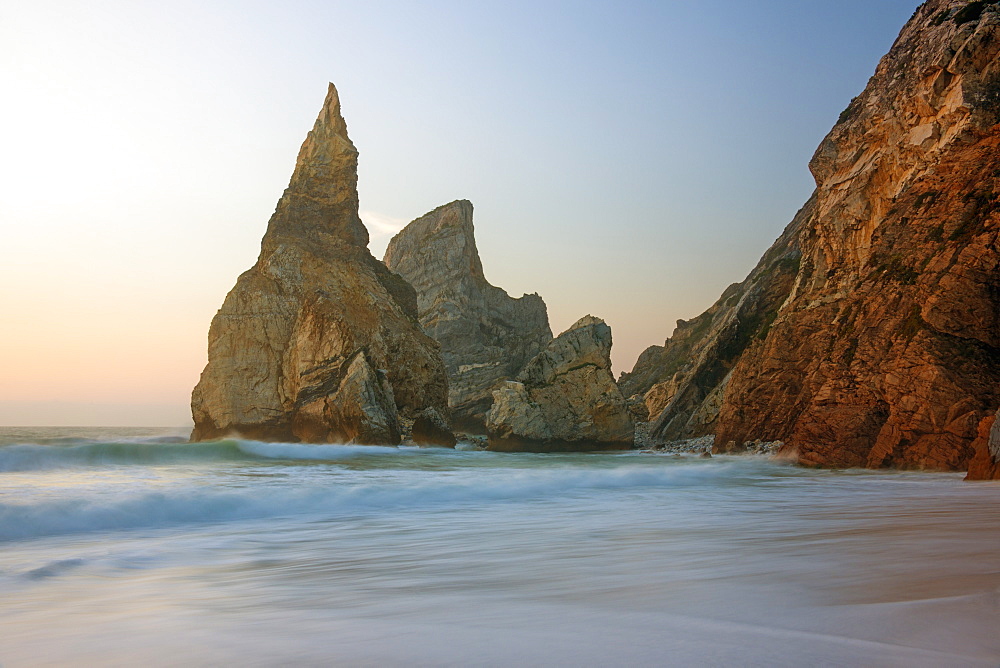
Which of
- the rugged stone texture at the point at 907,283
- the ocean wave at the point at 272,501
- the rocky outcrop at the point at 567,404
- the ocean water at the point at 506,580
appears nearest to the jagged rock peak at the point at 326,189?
the rocky outcrop at the point at 567,404

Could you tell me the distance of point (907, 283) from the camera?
50.9 ft

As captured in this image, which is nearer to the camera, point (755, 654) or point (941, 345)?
point (755, 654)

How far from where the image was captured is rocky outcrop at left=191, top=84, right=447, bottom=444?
3422 centimetres

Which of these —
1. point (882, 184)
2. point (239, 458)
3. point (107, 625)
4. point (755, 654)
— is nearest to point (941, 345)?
point (882, 184)

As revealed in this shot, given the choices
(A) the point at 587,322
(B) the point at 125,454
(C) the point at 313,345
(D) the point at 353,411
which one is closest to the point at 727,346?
(A) the point at 587,322

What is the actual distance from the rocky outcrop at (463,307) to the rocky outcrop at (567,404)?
25859 mm

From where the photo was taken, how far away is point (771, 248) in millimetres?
44062

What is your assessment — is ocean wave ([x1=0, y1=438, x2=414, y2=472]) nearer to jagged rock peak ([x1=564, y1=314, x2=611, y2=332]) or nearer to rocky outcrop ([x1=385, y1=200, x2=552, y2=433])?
jagged rock peak ([x1=564, y1=314, x2=611, y2=332])

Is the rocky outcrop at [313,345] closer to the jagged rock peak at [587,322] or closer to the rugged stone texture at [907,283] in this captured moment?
the jagged rock peak at [587,322]

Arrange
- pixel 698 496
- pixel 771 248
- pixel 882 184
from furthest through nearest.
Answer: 1. pixel 771 248
2. pixel 882 184
3. pixel 698 496

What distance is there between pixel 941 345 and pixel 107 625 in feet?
48.6

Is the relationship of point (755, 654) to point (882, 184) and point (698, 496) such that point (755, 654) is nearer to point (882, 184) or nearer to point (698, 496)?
point (698, 496)

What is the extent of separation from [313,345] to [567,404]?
1356 centimetres

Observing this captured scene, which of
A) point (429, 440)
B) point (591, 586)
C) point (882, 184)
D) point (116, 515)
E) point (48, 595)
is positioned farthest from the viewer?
point (429, 440)
